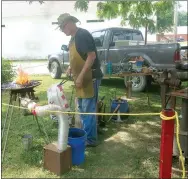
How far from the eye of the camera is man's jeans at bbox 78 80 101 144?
4065 mm

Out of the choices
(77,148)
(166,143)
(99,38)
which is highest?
(99,38)

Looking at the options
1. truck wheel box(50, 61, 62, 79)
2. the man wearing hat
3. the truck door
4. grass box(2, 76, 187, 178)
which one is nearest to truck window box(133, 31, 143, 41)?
the truck door

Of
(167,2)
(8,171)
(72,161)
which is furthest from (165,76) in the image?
(167,2)

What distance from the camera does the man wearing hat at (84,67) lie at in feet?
12.4

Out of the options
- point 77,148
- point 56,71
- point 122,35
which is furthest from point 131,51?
point 77,148

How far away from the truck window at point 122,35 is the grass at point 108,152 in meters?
3.76

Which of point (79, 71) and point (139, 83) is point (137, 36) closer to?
point (139, 83)

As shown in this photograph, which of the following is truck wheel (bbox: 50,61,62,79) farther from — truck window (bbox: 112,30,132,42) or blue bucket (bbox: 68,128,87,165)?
blue bucket (bbox: 68,128,87,165)

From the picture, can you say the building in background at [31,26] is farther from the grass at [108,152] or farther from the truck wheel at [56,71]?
the grass at [108,152]

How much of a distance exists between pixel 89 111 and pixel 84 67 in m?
0.71

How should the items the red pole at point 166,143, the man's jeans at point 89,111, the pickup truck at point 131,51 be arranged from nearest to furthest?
the red pole at point 166,143 < the man's jeans at point 89,111 < the pickup truck at point 131,51

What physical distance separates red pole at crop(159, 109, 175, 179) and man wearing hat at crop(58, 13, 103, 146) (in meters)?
1.38

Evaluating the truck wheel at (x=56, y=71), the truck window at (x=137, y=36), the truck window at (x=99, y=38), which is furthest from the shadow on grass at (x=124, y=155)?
the truck wheel at (x=56, y=71)

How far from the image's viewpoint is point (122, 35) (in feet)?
29.3
